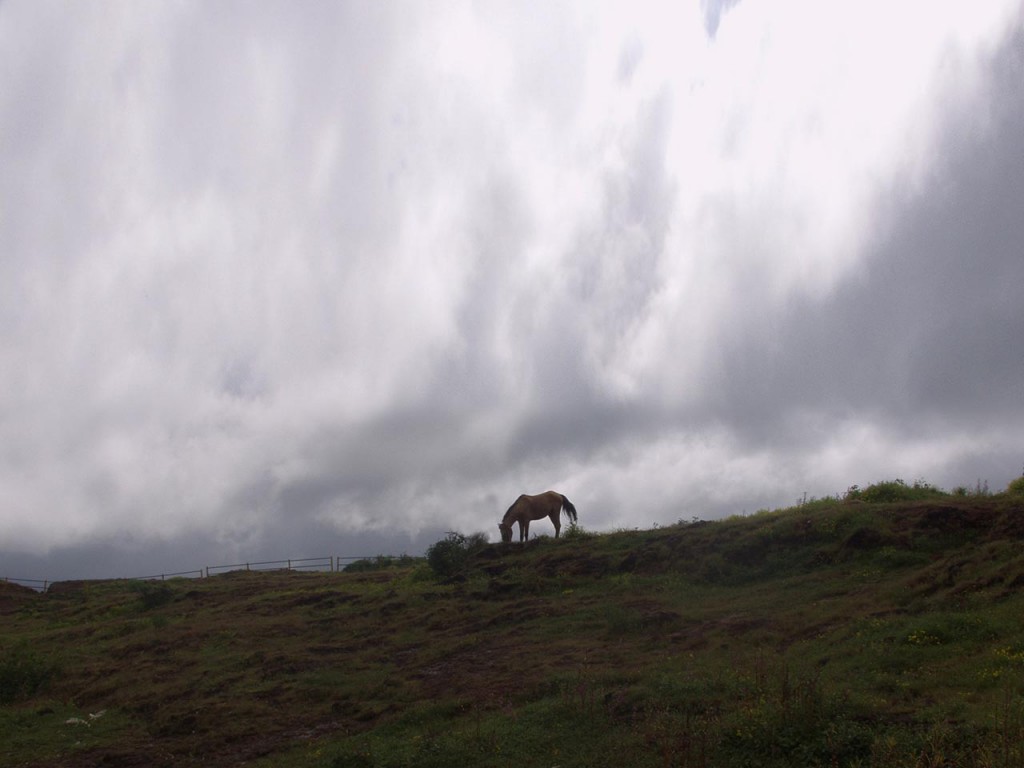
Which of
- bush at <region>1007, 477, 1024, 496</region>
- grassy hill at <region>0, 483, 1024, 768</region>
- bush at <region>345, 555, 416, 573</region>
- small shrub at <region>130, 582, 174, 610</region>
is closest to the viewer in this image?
grassy hill at <region>0, 483, 1024, 768</region>

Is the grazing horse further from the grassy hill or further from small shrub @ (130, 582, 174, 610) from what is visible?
small shrub @ (130, 582, 174, 610)

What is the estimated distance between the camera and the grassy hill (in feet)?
35.7

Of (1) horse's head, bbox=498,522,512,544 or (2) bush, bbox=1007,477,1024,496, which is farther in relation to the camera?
(1) horse's head, bbox=498,522,512,544

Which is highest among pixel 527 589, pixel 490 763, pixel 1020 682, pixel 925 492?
pixel 925 492

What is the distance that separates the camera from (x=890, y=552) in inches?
732

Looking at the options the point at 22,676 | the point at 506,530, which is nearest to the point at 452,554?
the point at 506,530

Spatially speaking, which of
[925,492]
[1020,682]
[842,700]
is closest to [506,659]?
[842,700]

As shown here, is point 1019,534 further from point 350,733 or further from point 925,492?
point 350,733

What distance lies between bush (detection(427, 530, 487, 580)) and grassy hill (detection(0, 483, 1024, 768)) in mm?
393

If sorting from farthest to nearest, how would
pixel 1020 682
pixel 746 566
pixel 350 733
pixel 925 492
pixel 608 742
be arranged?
pixel 925 492 → pixel 746 566 → pixel 350 733 → pixel 608 742 → pixel 1020 682

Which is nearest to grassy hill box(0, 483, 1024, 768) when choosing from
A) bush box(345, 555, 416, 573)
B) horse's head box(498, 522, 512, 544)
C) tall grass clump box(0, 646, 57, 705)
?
tall grass clump box(0, 646, 57, 705)

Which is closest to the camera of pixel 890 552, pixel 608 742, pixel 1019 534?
pixel 608 742

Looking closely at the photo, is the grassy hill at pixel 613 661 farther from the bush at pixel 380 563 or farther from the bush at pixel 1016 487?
the bush at pixel 380 563

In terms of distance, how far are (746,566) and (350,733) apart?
430 inches
